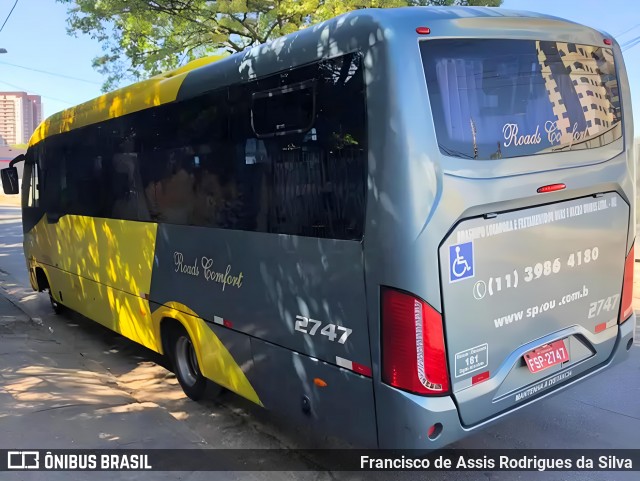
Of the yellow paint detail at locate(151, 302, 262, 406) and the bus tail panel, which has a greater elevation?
the bus tail panel

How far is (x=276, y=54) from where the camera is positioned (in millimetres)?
3598

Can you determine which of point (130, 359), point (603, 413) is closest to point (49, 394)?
point (130, 359)

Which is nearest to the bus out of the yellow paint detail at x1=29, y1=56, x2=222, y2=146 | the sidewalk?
the yellow paint detail at x1=29, y1=56, x2=222, y2=146

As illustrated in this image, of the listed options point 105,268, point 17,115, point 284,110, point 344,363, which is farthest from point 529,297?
point 17,115

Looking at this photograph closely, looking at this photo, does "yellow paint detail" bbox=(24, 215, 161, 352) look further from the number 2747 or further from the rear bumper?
the rear bumper

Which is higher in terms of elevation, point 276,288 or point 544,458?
point 276,288

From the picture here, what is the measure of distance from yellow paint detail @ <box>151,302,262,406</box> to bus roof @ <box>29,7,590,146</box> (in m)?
1.97

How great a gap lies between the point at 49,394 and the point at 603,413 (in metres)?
5.07

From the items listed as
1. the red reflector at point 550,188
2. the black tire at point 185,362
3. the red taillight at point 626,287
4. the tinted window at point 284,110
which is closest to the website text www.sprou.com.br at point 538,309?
the red taillight at point 626,287

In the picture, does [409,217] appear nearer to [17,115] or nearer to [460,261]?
[460,261]

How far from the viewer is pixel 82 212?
6.84m

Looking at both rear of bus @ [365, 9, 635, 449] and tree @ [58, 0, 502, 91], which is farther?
tree @ [58, 0, 502, 91]

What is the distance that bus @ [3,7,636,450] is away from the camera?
2898mm

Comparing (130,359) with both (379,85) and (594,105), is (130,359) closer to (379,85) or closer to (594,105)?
(379,85)
